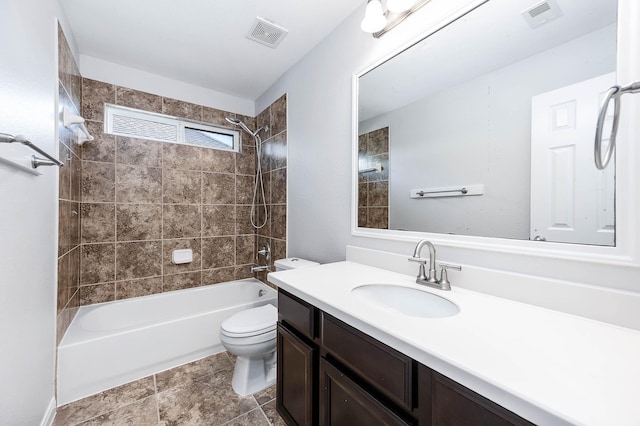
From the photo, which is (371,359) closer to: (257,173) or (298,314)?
(298,314)

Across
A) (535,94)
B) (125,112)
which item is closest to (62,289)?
(125,112)

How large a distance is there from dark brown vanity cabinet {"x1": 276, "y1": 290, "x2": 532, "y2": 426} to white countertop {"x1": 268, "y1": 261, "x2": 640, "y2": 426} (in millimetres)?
45

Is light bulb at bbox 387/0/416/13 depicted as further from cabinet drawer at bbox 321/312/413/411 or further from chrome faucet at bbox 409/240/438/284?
cabinet drawer at bbox 321/312/413/411

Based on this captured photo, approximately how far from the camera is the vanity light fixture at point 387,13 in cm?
123

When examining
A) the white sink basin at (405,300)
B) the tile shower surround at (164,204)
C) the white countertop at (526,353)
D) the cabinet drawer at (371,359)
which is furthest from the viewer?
the tile shower surround at (164,204)

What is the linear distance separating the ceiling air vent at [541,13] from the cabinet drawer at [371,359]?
1.24m

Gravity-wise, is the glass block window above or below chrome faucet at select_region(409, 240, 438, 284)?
above

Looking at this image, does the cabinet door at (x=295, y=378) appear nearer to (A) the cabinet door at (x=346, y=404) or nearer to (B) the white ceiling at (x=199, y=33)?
(A) the cabinet door at (x=346, y=404)

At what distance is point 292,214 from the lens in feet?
7.29

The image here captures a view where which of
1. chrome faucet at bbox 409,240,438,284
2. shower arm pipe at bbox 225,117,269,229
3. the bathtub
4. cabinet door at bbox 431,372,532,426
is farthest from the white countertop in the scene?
shower arm pipe at bbox 225,117,269,229

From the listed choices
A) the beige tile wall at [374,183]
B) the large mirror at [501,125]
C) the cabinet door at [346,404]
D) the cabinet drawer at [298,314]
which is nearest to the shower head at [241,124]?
the beige tile wall at [374,183]

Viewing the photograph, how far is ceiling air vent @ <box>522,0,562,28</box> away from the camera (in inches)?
33.7

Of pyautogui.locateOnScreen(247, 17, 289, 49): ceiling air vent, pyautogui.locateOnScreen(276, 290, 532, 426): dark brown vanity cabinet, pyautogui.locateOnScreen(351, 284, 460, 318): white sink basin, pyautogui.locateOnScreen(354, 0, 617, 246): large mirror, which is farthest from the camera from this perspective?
pyautogui.locateOnScreen(247, 17, 289, 49): ceiling air vent

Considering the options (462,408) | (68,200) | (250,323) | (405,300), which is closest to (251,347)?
(250,323)
